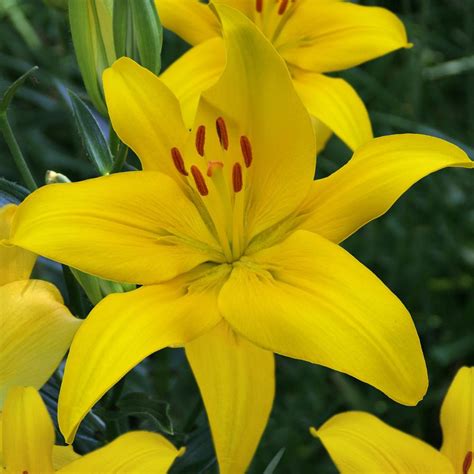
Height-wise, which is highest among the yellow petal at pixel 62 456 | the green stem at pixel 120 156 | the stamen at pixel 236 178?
the green stem at pixel 120 156

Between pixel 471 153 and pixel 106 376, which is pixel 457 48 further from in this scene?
pixel 106 376

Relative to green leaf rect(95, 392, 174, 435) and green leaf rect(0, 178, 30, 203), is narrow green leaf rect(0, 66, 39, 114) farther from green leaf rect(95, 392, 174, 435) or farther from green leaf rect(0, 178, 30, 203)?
green leaf rect(95, 392, 174, 435)

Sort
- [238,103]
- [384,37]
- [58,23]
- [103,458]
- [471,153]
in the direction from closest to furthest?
1. [103,458]
2. [238,103]
3. [384,37]
4. [471,153]
5. [58,23]

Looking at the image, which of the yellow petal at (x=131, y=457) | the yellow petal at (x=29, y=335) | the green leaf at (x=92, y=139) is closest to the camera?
the yellow petal at (x=131, y=457)

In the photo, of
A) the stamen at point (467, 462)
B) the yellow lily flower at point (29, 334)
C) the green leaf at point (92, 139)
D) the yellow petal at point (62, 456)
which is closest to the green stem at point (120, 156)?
the green leaf at point (92, 139)

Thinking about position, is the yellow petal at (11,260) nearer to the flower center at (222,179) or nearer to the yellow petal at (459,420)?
the flower center at (222,179)

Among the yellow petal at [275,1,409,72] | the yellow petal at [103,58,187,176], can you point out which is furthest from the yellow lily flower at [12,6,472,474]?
the yellow petal at [275,1,409,72]

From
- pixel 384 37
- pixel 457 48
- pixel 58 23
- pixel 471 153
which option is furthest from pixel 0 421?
pixel 457 48

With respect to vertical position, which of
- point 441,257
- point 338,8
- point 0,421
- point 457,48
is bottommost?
point 441,257
